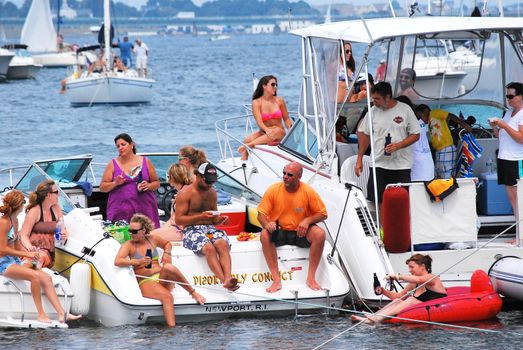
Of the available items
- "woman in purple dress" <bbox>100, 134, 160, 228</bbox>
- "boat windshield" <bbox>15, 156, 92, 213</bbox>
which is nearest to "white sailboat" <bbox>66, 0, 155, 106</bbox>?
"boat windshield" <bbox>15, 156, 92, 213</bbox>

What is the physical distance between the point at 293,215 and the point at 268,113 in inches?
146

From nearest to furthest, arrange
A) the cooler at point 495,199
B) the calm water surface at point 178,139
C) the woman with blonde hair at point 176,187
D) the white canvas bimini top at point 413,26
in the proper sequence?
the calm water surface at point 178,139 → the white canvas bimini top at point 413,26 → the woman with blonde hair at point 176,187 → the cooler at point 495,199

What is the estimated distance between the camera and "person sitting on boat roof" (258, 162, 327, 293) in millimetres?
11188

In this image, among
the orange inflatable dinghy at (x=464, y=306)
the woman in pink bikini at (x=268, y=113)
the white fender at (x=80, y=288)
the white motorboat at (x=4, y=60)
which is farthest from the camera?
the white motorboat at (x=4, y=60)

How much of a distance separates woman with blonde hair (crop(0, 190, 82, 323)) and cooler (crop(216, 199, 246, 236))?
7.52 feet

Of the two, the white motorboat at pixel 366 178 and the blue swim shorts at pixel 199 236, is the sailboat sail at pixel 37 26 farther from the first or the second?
the blue swim shorts at pixel 199 236

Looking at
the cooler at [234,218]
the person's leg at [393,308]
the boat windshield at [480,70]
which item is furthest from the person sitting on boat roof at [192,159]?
the boat windshield at [480,70]

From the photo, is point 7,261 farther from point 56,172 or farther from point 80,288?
point 56,172

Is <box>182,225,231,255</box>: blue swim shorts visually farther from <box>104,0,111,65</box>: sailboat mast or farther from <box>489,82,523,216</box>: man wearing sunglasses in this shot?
<box>104,0,111,65</box>: sailboat mast

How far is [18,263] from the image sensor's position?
11180mm

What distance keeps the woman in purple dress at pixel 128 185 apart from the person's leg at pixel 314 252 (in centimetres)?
190

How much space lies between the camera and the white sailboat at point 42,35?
230 ft

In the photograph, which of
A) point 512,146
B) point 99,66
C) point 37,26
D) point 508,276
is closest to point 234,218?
point 512,146

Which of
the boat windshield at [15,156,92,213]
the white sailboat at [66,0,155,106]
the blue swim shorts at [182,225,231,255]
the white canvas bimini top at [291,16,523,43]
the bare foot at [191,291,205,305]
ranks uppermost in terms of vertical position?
the white canvas bimini top at [291,16,523,43]
